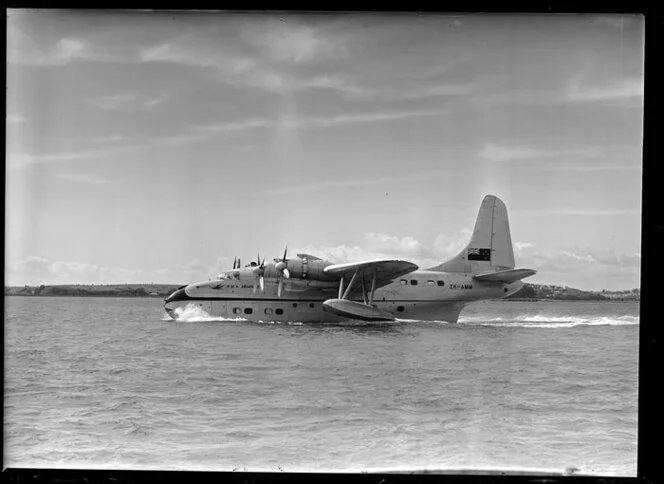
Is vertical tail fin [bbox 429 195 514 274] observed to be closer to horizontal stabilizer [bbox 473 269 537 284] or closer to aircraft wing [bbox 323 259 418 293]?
horizontal stabilizer [bbox 473 269 537 284]

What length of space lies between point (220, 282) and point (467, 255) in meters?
7.72

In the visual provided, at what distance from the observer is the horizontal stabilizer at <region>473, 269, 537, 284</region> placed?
64.4 feet

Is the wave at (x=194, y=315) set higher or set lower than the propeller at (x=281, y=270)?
lower

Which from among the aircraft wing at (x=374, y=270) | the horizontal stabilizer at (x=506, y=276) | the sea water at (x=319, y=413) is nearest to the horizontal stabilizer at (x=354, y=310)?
the aircraft wing at (x=374, y=270)

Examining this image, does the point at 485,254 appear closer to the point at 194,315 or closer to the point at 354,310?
the point at 354,310

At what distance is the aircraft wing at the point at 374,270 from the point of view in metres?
18.0

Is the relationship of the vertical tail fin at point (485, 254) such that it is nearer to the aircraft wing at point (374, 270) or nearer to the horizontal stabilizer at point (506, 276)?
→ the horizontal stabilizer at point (506, 276)

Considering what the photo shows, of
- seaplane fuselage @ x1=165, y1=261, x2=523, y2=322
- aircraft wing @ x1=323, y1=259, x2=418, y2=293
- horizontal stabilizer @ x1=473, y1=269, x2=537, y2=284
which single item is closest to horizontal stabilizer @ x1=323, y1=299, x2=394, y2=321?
seaplane fuselage @ x1=165, y1=261, x2=523, y2=322

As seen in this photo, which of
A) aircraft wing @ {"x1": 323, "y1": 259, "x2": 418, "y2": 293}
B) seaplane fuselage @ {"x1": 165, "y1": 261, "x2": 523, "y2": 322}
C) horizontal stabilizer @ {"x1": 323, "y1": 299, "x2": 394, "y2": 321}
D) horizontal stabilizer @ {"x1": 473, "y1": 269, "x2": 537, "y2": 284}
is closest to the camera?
aircraft wing @ {"x1": 323, "y1": 259, "x2": 418, "y2": 293}

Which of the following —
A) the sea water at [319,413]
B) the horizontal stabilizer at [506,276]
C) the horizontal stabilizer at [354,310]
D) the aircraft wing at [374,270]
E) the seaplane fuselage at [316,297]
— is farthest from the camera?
the horizontal stabilizer at [506,276]

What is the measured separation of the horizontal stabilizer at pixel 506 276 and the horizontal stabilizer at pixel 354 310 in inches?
132

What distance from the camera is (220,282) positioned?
63.6 feet

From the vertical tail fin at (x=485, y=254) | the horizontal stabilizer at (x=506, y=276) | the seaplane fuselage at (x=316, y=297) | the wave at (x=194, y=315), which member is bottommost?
the wave at (x=194, y=315)

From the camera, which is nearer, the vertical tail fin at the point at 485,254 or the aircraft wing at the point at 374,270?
the aircraft wing at the point at 374,270
